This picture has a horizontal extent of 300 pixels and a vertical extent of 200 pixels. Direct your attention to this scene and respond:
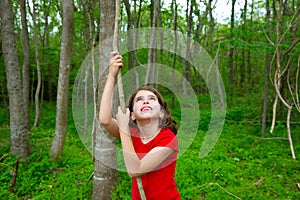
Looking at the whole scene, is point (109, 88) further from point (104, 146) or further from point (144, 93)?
point (104, 146)

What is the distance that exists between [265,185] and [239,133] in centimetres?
298

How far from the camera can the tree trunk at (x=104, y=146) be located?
291cm

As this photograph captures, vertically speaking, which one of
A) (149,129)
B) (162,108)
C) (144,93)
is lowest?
(149,129)

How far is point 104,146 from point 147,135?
1448 mm

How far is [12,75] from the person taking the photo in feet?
15.1

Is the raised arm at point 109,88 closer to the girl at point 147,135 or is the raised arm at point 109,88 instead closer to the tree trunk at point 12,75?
the girl at point 147,135

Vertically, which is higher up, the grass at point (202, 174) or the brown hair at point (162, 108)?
the brown hair at point (162, 108)

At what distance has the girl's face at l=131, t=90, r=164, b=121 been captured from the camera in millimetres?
1559

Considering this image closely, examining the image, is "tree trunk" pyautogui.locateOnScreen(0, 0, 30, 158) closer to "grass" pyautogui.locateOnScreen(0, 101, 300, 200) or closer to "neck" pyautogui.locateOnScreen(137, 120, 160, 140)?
"grass" pyautogui.locateOnScreen(0, 101, 300, 200)

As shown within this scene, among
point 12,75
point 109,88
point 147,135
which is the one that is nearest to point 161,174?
point 147,135

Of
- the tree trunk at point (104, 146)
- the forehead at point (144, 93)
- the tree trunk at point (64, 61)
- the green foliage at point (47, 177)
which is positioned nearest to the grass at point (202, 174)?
the green foliage at point (47, 177)

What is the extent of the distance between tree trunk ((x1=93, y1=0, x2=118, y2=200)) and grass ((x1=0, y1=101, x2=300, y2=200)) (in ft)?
0.86

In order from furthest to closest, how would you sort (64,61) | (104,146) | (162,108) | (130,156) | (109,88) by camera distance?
1. (64,61)
2. (104,146)
3. (162,108)
4. (109,88)
5. (130,156)

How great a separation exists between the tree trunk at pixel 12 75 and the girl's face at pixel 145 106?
379 centimetres
